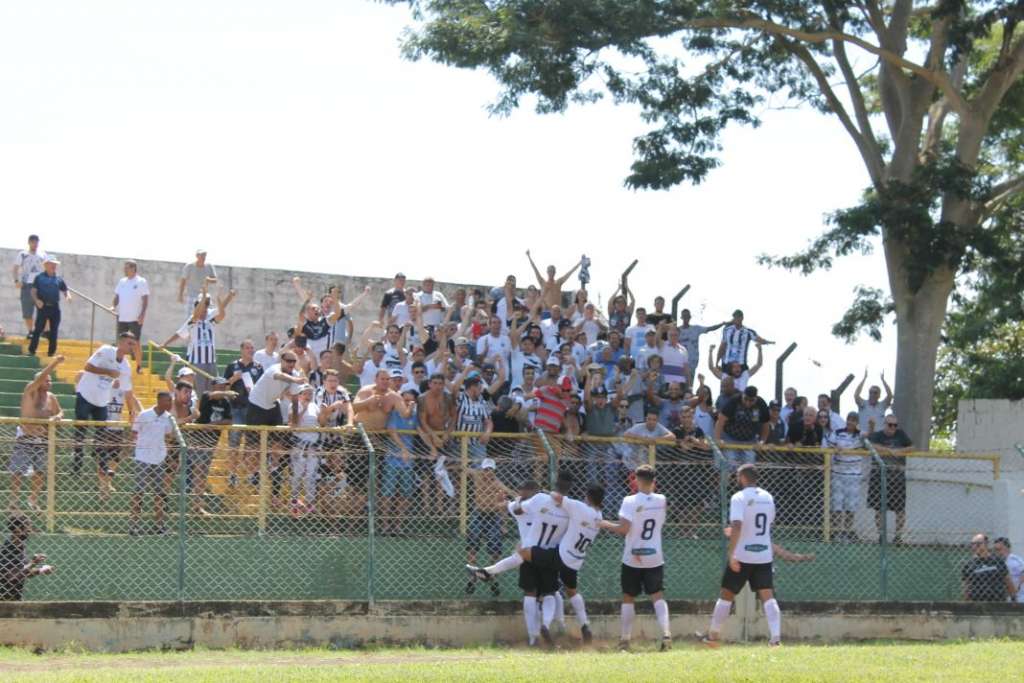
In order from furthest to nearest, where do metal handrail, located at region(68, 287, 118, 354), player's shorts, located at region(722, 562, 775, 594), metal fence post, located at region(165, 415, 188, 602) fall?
metal handrail, located at region(68, 287, 118, 354) → player's shorts, located at region(722, 562, 775, 594) → metal fence post, located at region(165, 415, 188, 602)

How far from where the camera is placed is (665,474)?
17.2 metres

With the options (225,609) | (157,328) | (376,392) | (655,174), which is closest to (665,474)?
(376,392)

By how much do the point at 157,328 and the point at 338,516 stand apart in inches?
490

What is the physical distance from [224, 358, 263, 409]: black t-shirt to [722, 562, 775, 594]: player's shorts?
633 cm

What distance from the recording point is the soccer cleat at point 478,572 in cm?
1627

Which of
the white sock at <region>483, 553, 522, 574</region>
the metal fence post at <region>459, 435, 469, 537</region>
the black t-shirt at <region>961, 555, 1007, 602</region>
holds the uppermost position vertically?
the metal fence post at <region>459, 435, 469, 537</region>

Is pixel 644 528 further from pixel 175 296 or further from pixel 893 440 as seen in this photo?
pixel 175 296

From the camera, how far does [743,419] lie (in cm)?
1966

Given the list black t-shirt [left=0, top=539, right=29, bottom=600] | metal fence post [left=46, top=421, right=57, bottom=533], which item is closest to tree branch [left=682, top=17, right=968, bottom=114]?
metal fence post [left=46, top=421, right=57, bottom=533]

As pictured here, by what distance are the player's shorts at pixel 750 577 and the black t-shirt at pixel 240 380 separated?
20.8ft

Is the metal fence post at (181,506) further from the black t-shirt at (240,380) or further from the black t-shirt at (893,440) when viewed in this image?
the black t-shirt at (893,440)

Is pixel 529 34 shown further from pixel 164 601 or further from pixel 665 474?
pixel 164 601

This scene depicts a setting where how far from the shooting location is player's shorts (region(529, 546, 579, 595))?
1589 cm

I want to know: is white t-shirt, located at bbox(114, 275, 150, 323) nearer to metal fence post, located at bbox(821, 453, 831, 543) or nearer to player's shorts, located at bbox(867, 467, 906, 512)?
metal fence post, located at bbox(821, 453, 831, 543)
